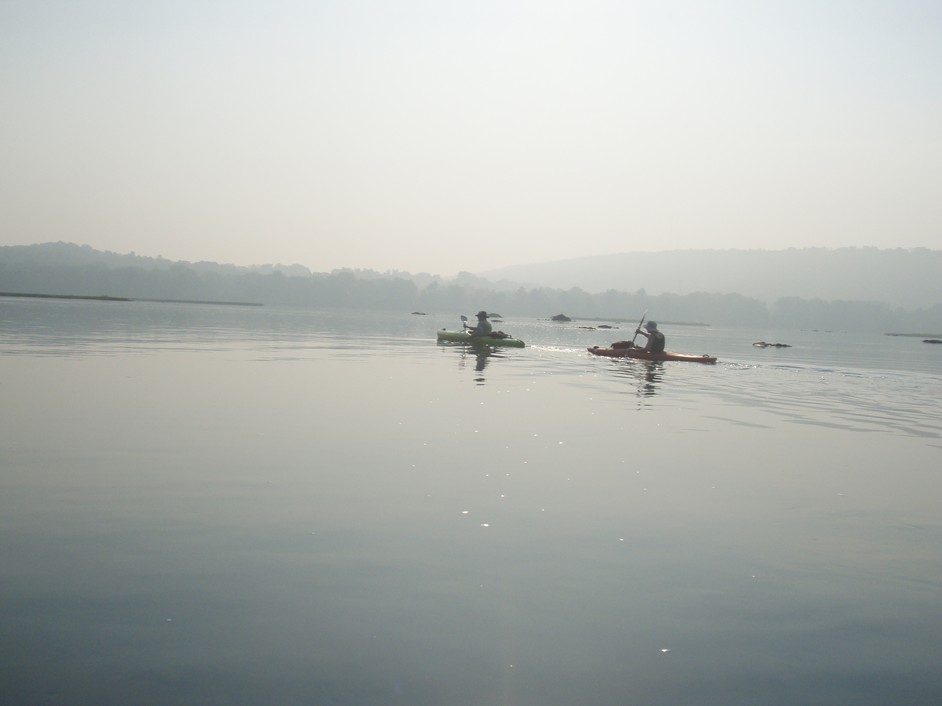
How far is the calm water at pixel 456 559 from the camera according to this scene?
5.39 metres

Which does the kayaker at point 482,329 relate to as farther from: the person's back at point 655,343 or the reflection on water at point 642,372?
the person's back at point 655,343

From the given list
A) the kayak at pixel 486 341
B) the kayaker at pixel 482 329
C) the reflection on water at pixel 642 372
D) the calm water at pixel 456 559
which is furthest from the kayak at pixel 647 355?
the calm water at pixel 456 559

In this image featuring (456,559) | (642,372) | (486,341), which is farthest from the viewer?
(486,341)

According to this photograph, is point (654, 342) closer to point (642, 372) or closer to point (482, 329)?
point (642, 372)

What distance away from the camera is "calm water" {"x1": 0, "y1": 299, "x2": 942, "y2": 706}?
212 inches

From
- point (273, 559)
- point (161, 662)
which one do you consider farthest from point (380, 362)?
point (161, 662)

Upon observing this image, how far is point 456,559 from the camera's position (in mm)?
7801

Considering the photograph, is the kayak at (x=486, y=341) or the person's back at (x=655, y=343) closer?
the person's back at (x=655, y=343)

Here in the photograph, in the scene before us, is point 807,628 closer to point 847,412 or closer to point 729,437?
point 729,437

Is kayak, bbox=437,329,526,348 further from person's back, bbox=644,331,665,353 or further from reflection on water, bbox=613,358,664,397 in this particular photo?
person's back, bbox=644,331,665,353

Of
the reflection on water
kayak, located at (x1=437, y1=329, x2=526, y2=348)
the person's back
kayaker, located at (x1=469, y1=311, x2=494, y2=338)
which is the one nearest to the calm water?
the reflection on water

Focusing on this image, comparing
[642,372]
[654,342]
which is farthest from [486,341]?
[642,372]

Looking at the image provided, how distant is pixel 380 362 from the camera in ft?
113

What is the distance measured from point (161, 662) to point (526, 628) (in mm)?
2613
